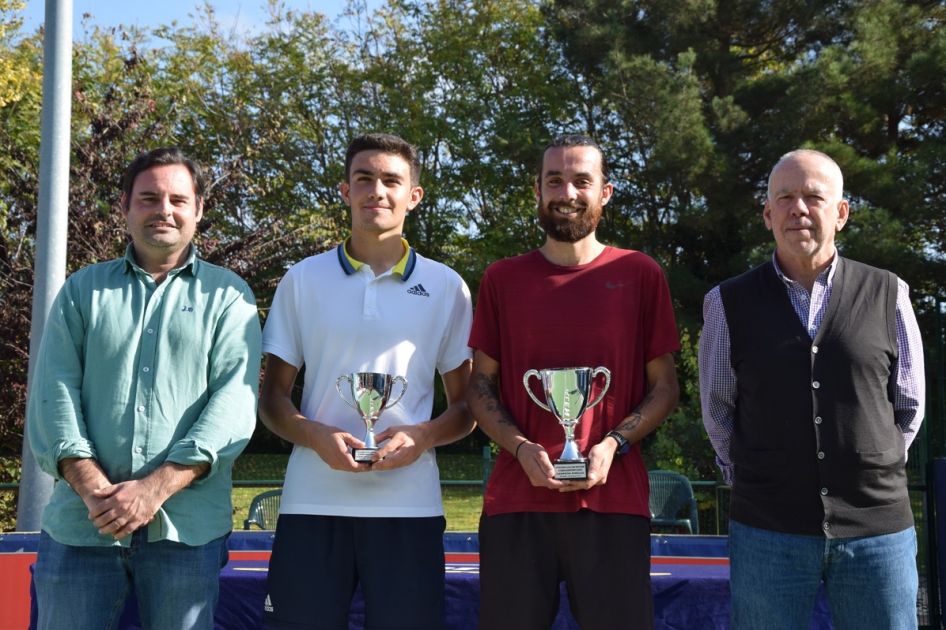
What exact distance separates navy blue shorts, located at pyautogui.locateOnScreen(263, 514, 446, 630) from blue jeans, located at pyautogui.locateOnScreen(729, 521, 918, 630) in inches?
43.3

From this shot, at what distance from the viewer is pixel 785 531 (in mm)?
2945

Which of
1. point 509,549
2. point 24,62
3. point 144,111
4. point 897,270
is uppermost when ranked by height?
point 24,62

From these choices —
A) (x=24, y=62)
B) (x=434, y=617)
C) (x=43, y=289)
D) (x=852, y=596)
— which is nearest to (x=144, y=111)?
(x=43, y=289)

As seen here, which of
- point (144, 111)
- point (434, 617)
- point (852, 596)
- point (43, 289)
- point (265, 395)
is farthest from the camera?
point (144, 111)

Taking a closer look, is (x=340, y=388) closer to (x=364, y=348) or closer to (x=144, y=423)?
(x=364, y=348)

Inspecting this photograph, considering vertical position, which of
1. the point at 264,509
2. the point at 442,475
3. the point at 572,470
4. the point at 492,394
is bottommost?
the point at 442,475

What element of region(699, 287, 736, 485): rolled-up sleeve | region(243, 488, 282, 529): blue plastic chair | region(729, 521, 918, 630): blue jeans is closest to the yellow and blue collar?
region(699, 287, 736, 485): rolled-up sleeve

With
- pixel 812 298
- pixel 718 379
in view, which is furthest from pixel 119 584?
pixel 812 298

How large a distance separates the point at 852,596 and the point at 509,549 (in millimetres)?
1149

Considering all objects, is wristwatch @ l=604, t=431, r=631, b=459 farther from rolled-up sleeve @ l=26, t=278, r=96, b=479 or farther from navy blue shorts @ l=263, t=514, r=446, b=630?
rolled-up sleeve @ l=26, t=278, r=96, b=479

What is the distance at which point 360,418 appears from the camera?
3.25m

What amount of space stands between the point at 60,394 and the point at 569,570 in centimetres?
183

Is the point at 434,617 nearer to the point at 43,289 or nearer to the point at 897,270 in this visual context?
the point at 43,289

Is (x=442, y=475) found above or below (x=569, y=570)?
below
